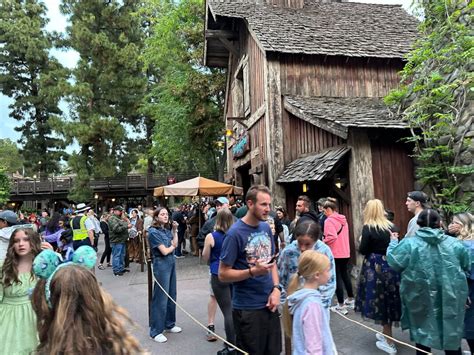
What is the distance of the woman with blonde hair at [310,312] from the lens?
8.54 feet

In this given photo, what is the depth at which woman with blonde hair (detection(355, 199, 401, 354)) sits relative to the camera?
4.53 metres

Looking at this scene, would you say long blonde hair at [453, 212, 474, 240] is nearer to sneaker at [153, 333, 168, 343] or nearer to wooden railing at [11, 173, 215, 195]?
sneaker at [153, 333, 168, 343]

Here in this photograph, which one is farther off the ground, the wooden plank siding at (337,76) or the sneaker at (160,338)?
the wooden plank siding at (337,76)

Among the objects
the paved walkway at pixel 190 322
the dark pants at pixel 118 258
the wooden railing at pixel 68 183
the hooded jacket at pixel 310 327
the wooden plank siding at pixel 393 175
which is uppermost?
the wooden railing at pixel 68 183

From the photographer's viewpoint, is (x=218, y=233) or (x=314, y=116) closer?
(x=218, y=233)

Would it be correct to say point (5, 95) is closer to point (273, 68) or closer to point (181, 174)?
point (181, 174)

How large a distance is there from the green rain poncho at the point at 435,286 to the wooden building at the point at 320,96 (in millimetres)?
3769

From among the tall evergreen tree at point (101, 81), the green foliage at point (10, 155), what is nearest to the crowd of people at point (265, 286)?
the tall evergreen tree at point (101, 81)

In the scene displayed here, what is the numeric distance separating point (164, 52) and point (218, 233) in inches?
800

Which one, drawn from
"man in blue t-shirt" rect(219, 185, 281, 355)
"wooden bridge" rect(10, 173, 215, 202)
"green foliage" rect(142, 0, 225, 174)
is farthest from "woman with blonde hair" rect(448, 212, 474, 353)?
"wooden bridge" rect(10, 173, 215, 202)

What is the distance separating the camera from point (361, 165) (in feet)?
24.7

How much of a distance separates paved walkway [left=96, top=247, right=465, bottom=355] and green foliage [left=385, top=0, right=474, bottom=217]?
308 cm

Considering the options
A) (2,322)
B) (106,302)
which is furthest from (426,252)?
(2,322)

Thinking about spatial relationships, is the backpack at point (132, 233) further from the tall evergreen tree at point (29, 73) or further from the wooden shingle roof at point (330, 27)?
the tall evergreen tree at point (29, 73)
